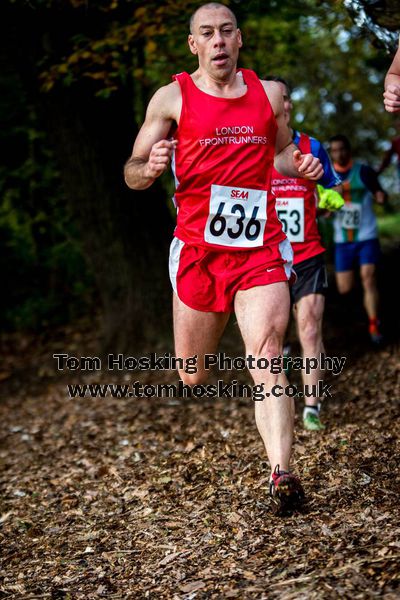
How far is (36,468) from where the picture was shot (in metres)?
5.79

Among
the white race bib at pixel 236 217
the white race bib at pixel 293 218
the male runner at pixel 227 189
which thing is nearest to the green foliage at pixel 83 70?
the white race bib at pixel 293 218

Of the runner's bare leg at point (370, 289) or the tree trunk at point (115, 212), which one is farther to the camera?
the tree trunk at point (115, 212)

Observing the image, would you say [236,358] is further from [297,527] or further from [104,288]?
[297,527]

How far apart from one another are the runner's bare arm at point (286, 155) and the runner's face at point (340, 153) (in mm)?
3146

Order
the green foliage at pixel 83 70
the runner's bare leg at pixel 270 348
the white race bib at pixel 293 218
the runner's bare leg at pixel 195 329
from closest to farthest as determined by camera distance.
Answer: the runner's bare leg at pixel 270 348, the runner's bare leg at pixel 195 329, the white race bib at pixel 293 218, the green foliage at pixel 83 70

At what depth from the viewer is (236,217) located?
160 inches

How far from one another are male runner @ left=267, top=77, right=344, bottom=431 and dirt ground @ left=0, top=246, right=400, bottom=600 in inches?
14.1

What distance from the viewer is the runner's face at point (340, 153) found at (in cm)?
740

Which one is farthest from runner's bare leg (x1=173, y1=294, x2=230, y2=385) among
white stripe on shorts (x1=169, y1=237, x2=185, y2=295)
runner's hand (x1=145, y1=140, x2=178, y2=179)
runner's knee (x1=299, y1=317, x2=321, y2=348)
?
runner's knee (x1=299, y1=317, x2=321, y2=348)

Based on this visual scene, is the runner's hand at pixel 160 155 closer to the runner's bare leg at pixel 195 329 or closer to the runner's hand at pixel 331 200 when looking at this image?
the runner's bare leg at pixel 195 329

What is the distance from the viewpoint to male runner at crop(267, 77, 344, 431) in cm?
554

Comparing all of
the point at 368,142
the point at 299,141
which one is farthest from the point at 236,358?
the point at 368,142

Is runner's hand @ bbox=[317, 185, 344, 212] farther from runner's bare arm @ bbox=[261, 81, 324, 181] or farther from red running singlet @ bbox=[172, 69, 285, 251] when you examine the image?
red running singlet @ bbox=[172, 69, 285, 251]

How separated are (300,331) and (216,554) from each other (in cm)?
226
